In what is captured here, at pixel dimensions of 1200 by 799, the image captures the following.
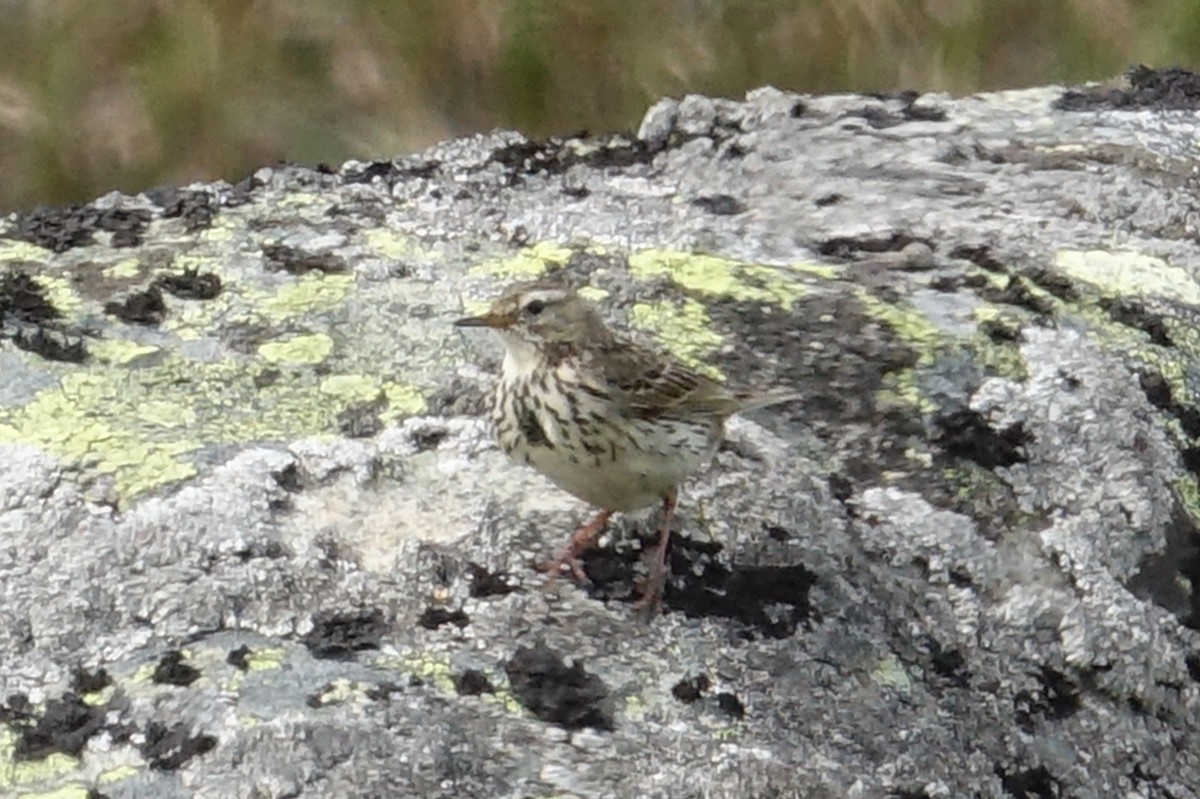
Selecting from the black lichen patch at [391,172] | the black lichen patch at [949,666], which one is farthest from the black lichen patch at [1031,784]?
the black lichen patch at [391,172]

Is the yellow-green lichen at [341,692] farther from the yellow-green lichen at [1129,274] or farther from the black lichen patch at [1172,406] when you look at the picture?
the yellow-green lichen at [1129,274]

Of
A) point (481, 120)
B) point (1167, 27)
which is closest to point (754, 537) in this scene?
point (481, 120)

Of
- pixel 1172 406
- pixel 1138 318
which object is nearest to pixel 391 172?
pixel 1138 318

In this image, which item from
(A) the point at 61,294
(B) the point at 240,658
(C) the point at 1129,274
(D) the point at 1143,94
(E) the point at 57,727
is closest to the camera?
(E) the point at 57,727

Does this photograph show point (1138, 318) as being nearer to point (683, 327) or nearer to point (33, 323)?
point (683, 327)

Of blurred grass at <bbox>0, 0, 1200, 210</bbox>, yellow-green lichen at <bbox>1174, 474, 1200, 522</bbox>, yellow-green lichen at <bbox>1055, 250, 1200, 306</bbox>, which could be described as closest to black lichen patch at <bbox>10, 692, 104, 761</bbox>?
yellow-green lichen at <bbox>1174, 474, 1200, 522</bbox>

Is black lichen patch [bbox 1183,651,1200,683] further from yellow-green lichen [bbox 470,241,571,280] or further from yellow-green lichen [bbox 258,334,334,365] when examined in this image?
yellow-green lichen [bbox 258,334,334,365]

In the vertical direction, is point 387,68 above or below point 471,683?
below
